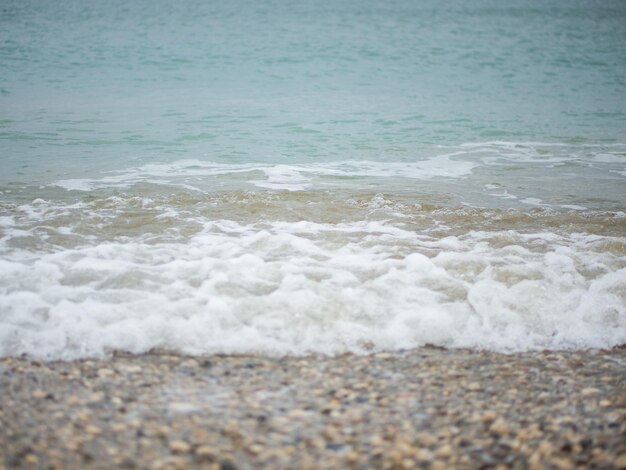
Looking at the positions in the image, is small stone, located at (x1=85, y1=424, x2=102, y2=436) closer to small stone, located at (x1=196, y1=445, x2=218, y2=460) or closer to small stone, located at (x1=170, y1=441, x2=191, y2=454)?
small stone, located at (x1=170, y1=441, x2=191, y2=454)

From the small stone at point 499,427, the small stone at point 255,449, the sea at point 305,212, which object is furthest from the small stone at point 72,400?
the small stone at point 499,427

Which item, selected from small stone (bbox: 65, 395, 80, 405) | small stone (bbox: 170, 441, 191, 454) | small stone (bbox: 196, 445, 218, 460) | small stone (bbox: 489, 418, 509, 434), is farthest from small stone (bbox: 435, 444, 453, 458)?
small stone (bbox: 65, 395, 80, 405)

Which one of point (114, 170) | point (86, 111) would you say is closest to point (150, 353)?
point (114, 170)

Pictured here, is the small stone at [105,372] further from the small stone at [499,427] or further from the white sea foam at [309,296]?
the small stone at [499,427]

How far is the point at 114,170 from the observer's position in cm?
912

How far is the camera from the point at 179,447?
2.44 meters

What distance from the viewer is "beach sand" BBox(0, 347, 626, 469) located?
7.86ft

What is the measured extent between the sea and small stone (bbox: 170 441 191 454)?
1019 millimetres

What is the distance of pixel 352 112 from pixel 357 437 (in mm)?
14129

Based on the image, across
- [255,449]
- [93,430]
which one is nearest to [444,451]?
[255,449]

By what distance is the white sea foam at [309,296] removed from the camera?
11.8 feet

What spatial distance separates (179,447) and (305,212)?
443 centimetres

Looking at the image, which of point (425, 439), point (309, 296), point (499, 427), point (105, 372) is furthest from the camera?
point (309, 296)

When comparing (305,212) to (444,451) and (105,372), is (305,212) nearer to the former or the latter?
(105,372)
